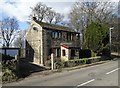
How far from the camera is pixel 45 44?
129 feet

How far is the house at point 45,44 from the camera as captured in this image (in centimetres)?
3900

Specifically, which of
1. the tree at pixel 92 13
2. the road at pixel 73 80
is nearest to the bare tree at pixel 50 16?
the tree at pixel 92 13

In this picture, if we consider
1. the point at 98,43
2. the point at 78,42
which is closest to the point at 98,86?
the point at 98,43

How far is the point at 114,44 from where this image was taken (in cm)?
7275

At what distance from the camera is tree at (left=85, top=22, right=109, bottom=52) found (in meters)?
44.8

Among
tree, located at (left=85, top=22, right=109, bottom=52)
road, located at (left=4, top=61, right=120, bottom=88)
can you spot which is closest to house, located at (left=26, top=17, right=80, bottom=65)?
tree, located at (left=85, top=22, right=109, bottom=52)

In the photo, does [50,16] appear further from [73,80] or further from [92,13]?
[73,80]

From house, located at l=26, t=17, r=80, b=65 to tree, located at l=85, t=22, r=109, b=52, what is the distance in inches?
191

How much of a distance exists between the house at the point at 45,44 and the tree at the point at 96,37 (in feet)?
15.9

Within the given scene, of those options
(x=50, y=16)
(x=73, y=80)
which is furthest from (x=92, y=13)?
(x=73, y=80)

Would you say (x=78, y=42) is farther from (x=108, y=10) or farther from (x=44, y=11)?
(x=44, y=11)

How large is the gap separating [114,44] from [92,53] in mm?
28698

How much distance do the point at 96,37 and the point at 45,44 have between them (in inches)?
431

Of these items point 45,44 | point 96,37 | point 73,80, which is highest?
point 96,37
